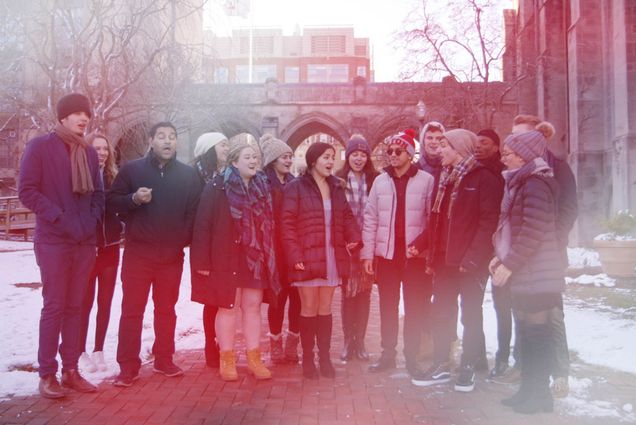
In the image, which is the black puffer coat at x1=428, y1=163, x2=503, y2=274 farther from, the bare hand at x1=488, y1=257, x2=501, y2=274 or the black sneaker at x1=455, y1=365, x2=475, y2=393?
the black sneaker at x1=455, y1=365, x2=475, y2=393

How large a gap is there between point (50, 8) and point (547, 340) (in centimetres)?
1205

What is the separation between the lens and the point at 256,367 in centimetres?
534

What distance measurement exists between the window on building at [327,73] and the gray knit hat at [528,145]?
71788mm

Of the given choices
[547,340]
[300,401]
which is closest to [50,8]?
[300,401]

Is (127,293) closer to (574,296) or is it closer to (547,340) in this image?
(547,340)

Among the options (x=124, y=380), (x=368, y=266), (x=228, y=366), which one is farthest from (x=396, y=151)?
(x=124, y=380)

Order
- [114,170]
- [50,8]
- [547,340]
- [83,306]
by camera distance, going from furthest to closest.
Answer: [50,8] < [114,170] < [83,306] < [547,340]

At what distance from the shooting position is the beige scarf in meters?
4.91

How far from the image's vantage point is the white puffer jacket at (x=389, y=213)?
5.61 meters

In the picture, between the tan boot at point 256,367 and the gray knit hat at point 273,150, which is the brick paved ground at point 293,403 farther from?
the gray knit hat at point 273,150

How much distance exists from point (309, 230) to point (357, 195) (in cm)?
100

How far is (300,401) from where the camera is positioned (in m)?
4.70

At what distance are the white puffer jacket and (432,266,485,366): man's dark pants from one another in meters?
0.38

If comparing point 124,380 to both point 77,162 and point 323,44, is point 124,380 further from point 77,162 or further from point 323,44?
point 323,44
